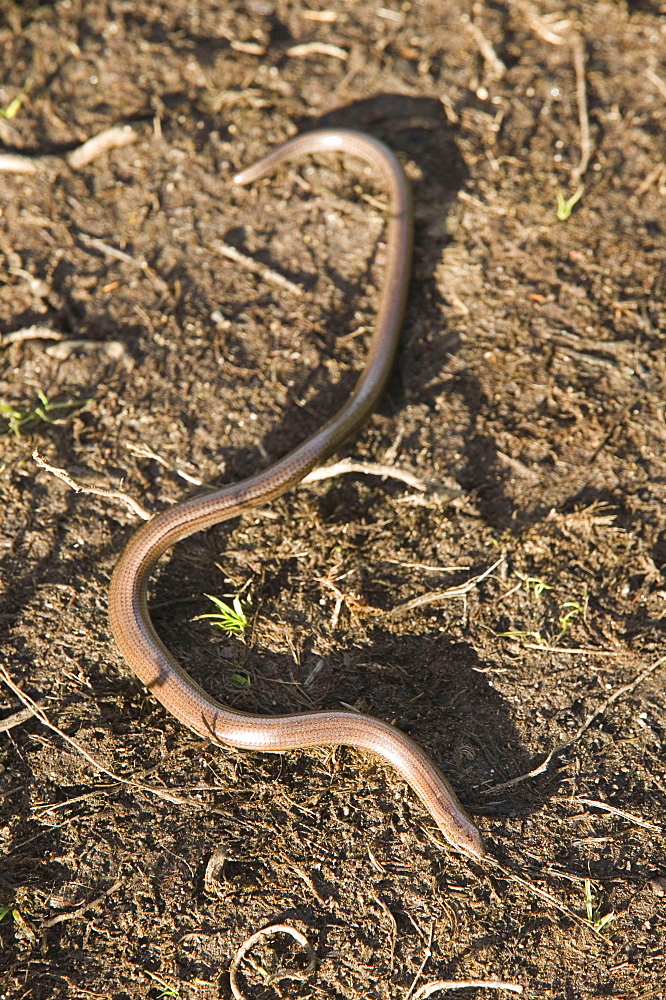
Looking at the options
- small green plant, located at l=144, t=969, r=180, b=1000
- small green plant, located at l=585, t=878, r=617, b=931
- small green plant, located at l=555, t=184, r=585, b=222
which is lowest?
small green plant, located at l=144, t=969, r=180, b=1000

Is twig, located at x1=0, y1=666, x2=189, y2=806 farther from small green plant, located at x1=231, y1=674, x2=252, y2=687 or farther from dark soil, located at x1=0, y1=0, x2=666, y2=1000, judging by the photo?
small green plant, located at x1=231, y1=674, x2=252, y2=687

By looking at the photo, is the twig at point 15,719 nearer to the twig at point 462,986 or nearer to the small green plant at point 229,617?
the small green plant at point 229,617

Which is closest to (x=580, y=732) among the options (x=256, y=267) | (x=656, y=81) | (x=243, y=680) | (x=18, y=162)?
(x=243, y=680)

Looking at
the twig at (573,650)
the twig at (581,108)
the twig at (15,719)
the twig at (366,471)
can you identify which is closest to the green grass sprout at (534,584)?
the twig at (573,650)

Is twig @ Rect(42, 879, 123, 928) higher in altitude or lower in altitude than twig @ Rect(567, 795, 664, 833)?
lower

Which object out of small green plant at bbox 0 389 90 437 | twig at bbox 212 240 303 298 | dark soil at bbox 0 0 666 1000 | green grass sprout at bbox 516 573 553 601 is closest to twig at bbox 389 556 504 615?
dark soil at bbox 0 0 666 1000
